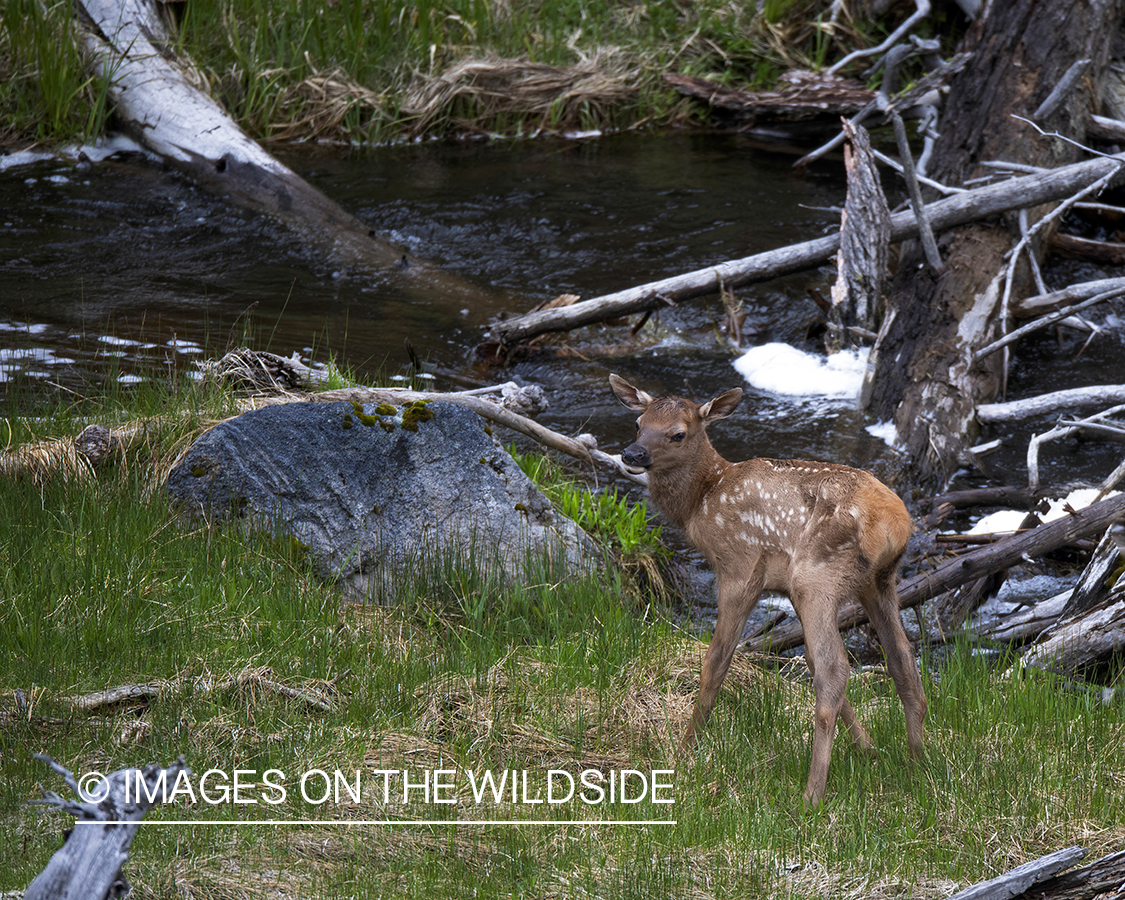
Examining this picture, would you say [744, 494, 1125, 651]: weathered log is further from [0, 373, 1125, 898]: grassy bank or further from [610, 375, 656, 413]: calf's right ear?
[610, 375, 656, 413]: calf's right ear

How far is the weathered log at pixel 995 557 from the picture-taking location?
18.0ft

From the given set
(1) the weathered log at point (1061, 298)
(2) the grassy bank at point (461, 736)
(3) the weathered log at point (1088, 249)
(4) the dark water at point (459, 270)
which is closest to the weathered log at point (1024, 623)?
(2) the grassy bank at point (461, 736)

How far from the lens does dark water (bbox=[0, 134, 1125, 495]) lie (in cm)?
833

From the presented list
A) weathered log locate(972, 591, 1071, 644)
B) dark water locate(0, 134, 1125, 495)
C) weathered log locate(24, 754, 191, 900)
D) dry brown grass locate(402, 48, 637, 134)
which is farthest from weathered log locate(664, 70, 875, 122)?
weathered log locate(24, 754, 191, 900)

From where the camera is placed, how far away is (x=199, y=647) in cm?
436

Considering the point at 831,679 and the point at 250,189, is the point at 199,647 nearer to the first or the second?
the point at 831,679

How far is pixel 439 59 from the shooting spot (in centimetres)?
1416

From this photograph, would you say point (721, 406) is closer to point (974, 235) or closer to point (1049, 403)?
point (1049, 403)

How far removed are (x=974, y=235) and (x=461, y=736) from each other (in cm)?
618

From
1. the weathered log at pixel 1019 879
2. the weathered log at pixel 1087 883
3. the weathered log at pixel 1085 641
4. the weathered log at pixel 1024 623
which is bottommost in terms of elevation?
the weathered log at pixel 1024 623

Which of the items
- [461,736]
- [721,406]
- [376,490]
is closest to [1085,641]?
Result: [721,406]

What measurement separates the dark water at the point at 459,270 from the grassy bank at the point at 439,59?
62 cm

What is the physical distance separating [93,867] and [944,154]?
28.5 ft

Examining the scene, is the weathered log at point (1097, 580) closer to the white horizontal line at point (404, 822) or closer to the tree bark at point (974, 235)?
the tree bark at point (974, 235)
